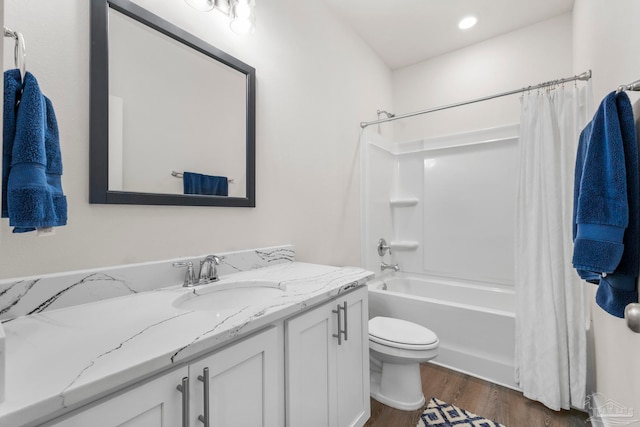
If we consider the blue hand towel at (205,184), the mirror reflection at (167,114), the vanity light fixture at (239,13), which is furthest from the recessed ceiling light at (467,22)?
the blue hand towel at (205,184)

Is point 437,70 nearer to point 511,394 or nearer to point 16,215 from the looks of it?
point 511,394

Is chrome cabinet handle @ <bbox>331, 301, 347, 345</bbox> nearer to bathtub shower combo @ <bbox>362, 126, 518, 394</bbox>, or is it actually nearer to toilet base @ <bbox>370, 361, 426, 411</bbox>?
toilet base @ <bbox>370, 361, 426, 411</bbox>

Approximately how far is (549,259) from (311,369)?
5.02ft

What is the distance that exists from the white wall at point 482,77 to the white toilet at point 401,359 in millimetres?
2025

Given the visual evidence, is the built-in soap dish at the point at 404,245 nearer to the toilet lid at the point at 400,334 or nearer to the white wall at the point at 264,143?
the white wall at the point at 264,143

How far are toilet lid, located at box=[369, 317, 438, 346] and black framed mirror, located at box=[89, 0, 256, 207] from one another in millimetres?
1092

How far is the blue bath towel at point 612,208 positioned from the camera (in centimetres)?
84

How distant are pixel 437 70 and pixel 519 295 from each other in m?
2.24

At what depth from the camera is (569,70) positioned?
236 centimetres

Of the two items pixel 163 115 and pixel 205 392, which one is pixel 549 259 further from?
pixel 163 115

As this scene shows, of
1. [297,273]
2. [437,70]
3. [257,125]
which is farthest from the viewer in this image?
[437,70]

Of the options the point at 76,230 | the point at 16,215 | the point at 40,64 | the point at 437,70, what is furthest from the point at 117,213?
the point at 437,70

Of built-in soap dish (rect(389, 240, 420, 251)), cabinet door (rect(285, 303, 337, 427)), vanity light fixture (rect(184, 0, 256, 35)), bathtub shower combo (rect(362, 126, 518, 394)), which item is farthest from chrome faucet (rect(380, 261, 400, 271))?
vanity light fixture (rect(184, 0, 256, 35))

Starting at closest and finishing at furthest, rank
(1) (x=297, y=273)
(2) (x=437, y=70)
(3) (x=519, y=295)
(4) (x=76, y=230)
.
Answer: (4) (x=76, y=230), (1) (x=297, y=273), (3) (x=519, y=295), (2) (x=437, y=70)
